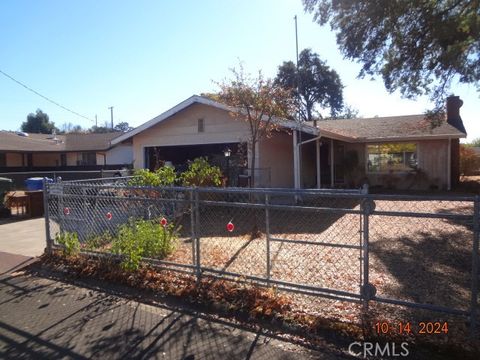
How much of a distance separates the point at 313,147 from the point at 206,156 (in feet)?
22.3

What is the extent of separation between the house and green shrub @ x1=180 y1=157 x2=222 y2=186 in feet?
13.0

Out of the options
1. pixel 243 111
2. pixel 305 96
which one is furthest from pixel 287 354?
pixel 305 96

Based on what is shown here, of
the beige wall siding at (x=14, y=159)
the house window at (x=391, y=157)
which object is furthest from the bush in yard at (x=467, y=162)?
the beige wall siding at (x=14, y=159)

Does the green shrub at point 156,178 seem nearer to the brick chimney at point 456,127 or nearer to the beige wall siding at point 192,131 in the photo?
the beige wall siding at point 192,131

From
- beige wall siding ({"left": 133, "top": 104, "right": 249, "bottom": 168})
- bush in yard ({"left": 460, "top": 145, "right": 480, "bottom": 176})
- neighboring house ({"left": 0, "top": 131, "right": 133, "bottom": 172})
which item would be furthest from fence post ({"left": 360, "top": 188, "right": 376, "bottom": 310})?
bush in yard ({"left": 460, "top": 145, "right": 480, "bottom": 176})

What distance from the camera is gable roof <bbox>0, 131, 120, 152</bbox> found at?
2704cm

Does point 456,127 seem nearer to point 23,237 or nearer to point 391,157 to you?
point 391,157

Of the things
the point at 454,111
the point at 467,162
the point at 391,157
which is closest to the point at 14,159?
the point at 391,157

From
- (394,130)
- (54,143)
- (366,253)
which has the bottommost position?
(366,253)

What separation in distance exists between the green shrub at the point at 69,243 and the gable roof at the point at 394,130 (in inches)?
421

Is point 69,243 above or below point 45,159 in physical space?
below

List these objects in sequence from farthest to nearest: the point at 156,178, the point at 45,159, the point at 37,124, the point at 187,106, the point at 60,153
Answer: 1. the point at 37,124
2. the point at 45,159
3. the point at 60,153
4. the point at 187,106
5. the point at 156,178

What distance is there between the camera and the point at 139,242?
6.08 m

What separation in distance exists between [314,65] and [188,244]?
146 feet
